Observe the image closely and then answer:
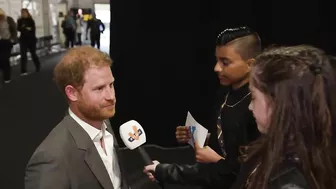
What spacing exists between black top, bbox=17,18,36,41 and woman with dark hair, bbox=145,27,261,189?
6617 millimetres

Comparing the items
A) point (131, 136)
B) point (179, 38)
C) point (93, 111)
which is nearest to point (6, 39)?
point (179, 38)

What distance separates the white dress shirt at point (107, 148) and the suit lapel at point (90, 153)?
31mm

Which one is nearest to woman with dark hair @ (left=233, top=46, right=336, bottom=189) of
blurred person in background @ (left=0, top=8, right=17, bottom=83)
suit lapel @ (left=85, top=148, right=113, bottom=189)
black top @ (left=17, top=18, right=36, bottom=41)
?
suit lapel @ (left=85, top=148, right=113, bottom=189)

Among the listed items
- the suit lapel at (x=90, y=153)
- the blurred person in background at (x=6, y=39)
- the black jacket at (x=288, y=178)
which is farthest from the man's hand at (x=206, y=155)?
the blurred person in background at (x=6, y=39)

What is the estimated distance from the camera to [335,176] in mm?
1028

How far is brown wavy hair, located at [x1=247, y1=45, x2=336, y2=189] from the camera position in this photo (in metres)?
0.96

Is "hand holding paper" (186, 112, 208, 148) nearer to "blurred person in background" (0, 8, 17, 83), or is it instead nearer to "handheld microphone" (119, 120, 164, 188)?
"handheld microphone" (119, 120, 164, 188)

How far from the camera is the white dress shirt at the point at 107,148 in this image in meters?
1.33

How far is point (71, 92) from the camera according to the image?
1308mm

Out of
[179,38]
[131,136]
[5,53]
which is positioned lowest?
[5,53]

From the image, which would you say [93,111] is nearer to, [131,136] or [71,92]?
[71,92]

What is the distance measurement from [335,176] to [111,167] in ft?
2.41

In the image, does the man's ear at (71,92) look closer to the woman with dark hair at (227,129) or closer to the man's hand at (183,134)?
the woman with dark hair at (227,129)

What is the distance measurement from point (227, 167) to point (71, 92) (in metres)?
0.71
